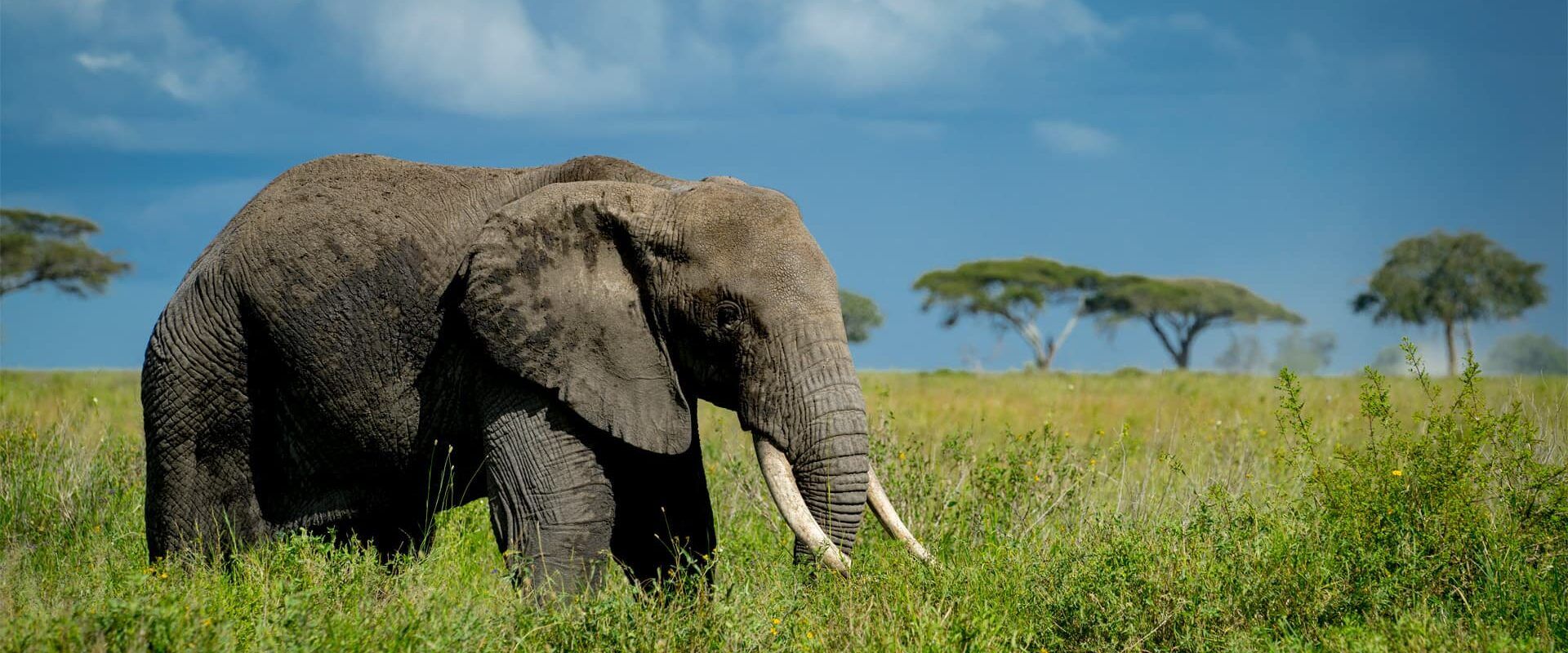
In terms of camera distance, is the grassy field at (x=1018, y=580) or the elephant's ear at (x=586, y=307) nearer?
the grassy field at (x=1018, y=580)

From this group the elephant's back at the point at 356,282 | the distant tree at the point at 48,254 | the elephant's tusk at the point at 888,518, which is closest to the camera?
the elephant's tusk at the point at 888,518

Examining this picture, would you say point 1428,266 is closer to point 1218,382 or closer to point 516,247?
point 1218,382

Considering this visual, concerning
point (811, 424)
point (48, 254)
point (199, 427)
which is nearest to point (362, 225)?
point (199, 427)

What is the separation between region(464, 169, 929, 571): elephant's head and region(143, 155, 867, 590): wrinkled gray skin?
0.01 meters

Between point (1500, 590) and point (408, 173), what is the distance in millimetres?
5641

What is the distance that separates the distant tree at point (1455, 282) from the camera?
167 feet

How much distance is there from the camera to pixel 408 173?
688 cm

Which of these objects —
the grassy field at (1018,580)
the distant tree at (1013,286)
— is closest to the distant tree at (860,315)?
the distant tree at (1013,286)

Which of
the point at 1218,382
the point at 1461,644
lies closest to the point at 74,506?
the point at 1461,644

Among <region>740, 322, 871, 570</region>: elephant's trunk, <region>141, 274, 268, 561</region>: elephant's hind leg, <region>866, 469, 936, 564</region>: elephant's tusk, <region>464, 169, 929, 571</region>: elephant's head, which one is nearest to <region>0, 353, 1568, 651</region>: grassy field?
<region>866, 469, 936, 564</region>: elephant's tusk

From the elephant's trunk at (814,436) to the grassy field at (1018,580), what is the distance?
0.35 metres

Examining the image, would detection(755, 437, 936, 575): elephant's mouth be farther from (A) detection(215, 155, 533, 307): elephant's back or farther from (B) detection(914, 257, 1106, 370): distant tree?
(B) detection(914, 257, 1106, 370): distant tree

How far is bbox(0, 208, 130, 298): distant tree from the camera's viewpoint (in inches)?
1719

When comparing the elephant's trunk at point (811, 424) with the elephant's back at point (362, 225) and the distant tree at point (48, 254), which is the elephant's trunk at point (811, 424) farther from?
the distant tree at point (48, 254)
